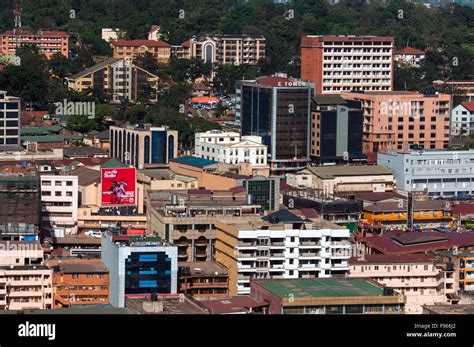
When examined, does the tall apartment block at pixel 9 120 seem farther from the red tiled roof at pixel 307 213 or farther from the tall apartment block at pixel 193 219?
the red tiled roof at pixel 307 213

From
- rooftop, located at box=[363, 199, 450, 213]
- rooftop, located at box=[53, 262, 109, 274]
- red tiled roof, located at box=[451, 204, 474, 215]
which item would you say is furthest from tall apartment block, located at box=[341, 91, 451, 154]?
rooftop, located at box=[53, 262, 109, 274]

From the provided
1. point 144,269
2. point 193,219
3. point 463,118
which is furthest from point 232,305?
point 463,118

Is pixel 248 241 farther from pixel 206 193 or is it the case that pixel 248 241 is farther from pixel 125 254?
pixel 206 193

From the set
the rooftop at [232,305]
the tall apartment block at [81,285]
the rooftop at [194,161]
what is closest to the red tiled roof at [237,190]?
the rooftop at [194,161]

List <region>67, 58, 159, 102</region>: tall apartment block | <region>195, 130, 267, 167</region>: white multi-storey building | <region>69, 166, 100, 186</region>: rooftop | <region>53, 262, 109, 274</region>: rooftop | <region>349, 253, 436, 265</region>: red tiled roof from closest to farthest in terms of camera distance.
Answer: <region>53, 262, 109, 274</region>: rooftop → <region>349, 253, 436, 265</region>: red tiled roof → <region>69, 166, 100, 186</region>: rooftop → <region>195, 130, 267, 167</region>: white multi-storey building → <region>67, 58, 159, 102</region>: tall apartment block

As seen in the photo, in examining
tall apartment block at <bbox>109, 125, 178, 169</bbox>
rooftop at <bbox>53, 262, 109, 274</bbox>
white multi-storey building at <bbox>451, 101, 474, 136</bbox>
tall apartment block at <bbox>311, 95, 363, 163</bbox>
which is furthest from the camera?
white multi-storey building at <bbox>451, 101, 474, 136</bbox>

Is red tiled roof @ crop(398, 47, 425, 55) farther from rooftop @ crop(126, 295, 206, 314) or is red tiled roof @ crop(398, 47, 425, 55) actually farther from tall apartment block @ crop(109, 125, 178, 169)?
rooftop @ crop(126, 295, 206, 314)

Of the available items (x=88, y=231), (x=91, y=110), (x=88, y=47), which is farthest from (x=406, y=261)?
(x=88, y=47)
